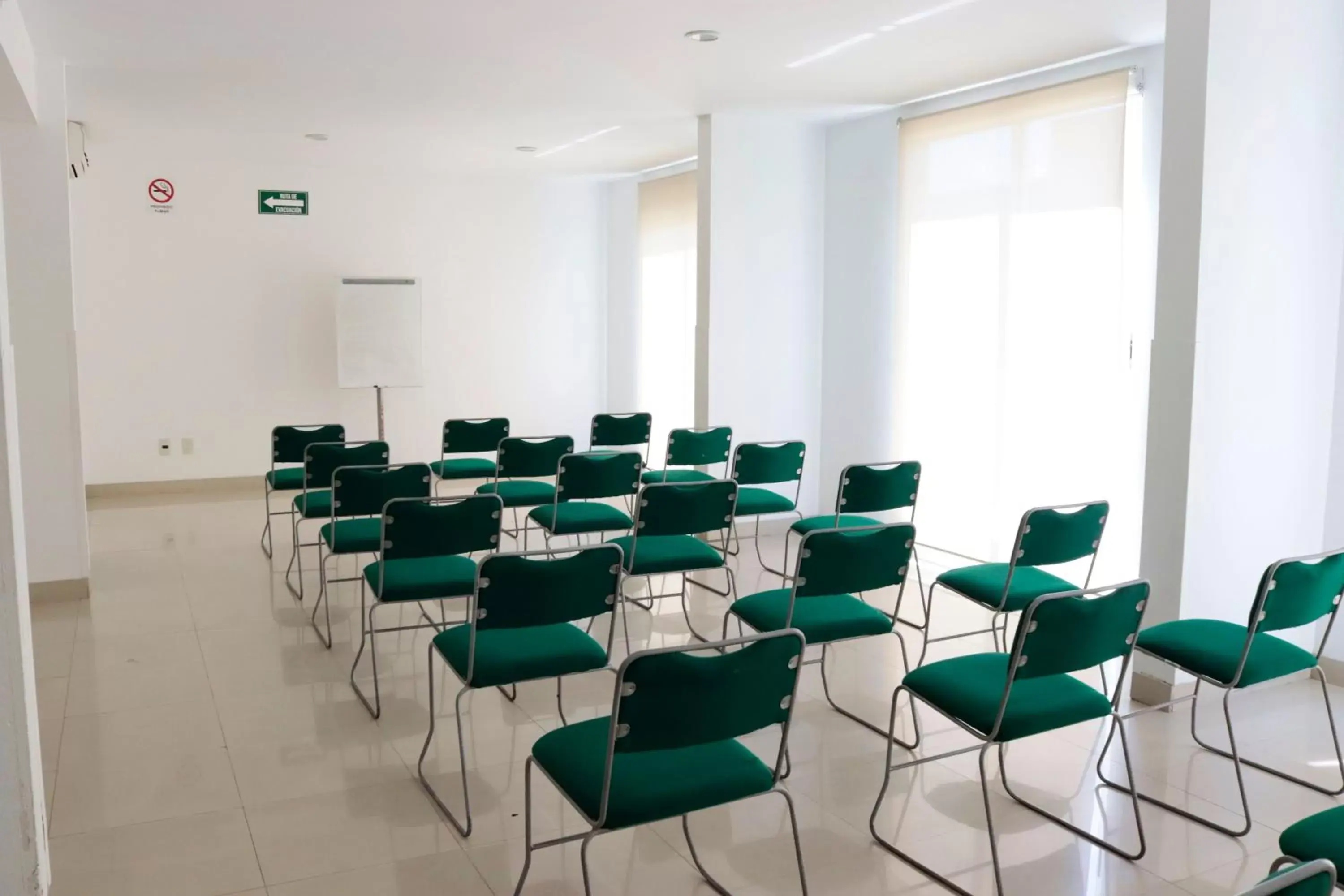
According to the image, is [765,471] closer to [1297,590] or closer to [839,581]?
[839,581]

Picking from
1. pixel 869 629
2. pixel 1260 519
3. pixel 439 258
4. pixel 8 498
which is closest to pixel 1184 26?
pixel 1260 519

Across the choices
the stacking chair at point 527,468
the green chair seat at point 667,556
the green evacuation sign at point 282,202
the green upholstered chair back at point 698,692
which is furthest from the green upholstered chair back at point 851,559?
the green evacuation sign at point 282,202

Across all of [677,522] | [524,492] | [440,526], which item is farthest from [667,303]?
[440,526]

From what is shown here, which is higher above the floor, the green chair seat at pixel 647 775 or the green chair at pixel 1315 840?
the green chair seat at pixel 647 775

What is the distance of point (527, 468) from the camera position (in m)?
6.49

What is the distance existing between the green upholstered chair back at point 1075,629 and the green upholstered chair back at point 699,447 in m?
3.68

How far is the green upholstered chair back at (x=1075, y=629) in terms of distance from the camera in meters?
2.88

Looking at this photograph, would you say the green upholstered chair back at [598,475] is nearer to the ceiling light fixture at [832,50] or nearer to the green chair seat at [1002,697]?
the ceiling light fixture at [832,50]

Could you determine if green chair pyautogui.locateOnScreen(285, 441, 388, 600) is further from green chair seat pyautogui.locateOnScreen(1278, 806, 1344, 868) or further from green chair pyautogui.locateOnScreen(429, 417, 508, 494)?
green chair seat pyautogui.locateOnScreen(1278, 806, 1344, 868)

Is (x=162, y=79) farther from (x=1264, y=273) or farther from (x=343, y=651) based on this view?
(x=1264, y=273)

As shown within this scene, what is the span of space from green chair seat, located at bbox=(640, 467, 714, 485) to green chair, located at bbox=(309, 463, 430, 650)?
1.58 metres

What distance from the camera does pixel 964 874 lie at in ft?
10.0

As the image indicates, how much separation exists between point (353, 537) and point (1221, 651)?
362cm

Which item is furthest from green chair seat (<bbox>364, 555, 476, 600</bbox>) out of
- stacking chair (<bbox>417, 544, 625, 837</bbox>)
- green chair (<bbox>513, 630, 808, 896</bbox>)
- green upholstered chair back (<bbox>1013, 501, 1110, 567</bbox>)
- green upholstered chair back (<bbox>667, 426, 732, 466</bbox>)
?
green upholstered chair back (<bbox>667, 426, 732, 466</bbox>)
